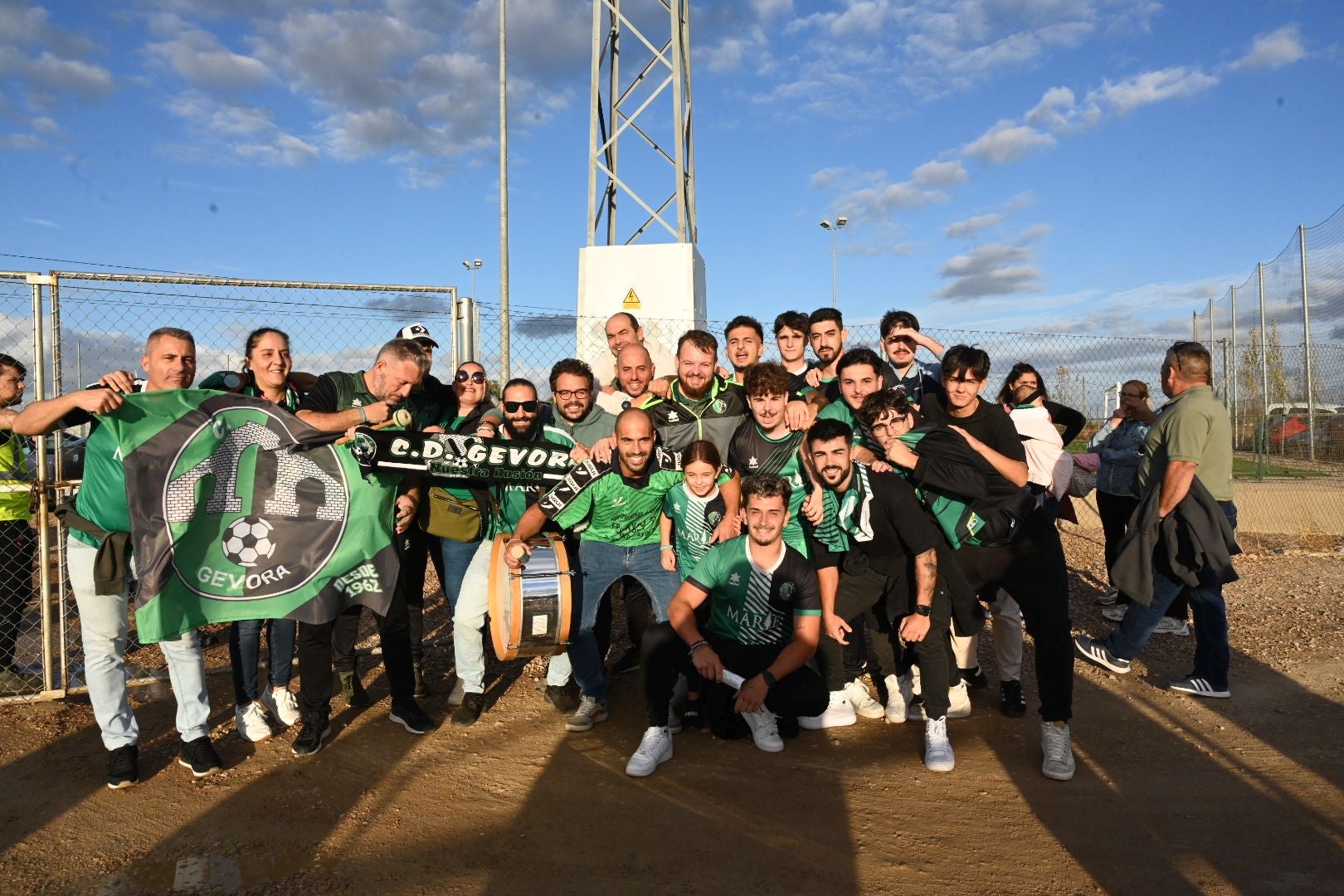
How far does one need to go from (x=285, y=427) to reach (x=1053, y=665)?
4.25 metres

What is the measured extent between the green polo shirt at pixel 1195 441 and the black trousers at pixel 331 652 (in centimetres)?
477

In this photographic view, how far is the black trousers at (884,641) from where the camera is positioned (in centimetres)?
440

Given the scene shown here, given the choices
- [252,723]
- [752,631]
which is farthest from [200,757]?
[752,631]

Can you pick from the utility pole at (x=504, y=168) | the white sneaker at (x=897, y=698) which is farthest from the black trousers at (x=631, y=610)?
the utility pole at (x=504, y=168)

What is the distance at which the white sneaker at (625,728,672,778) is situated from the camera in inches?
165

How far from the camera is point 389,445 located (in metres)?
4.70

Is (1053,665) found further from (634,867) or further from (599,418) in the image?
(599,418)

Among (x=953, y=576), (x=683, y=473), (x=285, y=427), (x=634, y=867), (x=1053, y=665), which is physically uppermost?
(x=285, y=427)

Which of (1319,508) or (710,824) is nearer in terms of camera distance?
(710,824)

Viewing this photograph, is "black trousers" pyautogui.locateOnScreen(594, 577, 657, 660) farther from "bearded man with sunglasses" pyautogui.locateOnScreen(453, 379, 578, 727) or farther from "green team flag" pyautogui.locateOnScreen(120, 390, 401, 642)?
"green team flag" pyautogui.locateOnScreen(120, 390, 401, 642)

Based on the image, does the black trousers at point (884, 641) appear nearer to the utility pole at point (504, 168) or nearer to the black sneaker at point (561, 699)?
the black sneaker at point (561, 699)

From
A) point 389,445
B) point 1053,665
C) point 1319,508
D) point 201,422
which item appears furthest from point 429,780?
point 1319,508

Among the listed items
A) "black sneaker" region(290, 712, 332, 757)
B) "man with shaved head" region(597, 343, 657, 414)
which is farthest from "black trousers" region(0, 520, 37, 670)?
"man with shaved head" region(597, 343, 657, 414)

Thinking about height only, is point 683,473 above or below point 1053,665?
above
